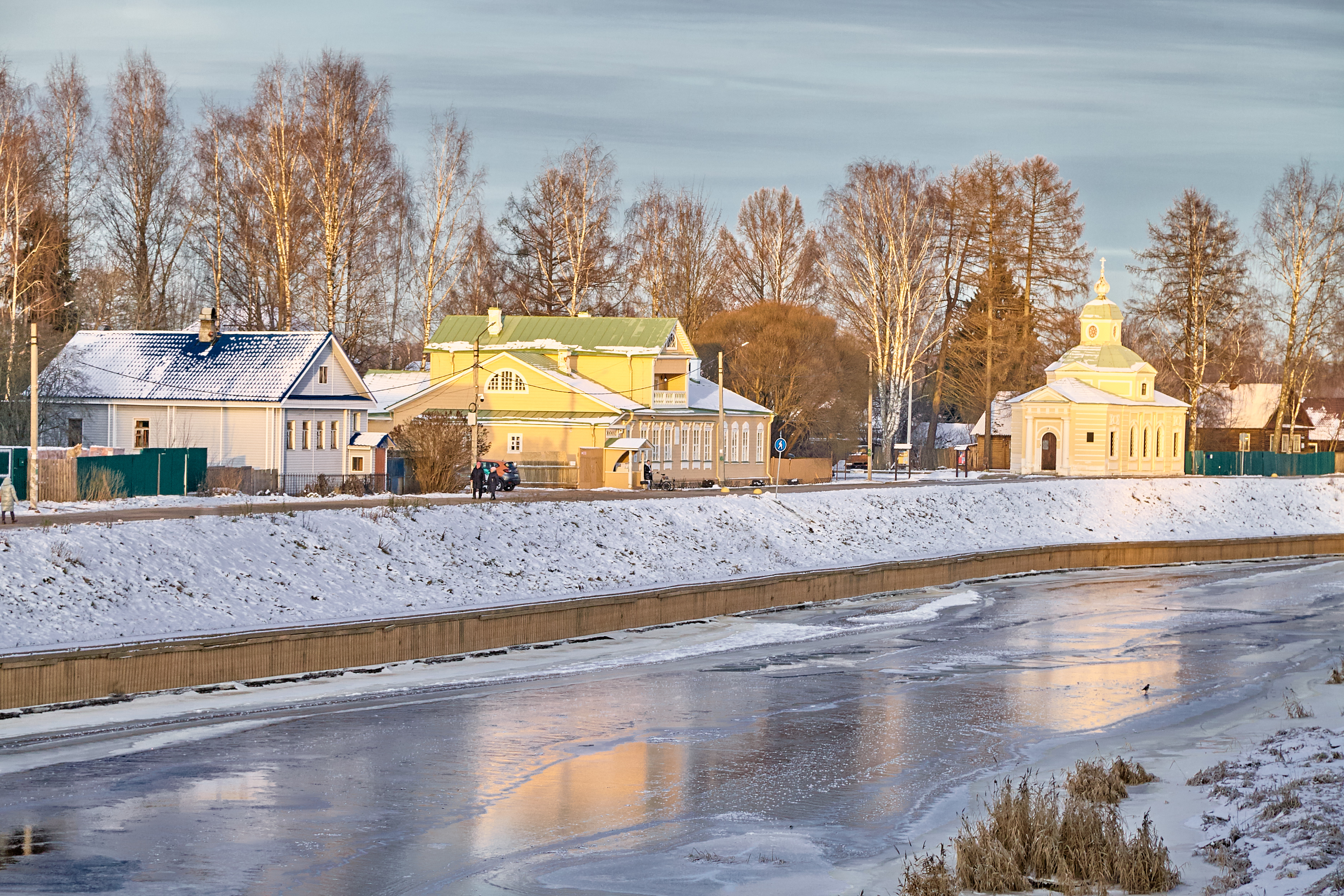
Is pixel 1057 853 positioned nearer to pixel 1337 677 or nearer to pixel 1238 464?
pixel 1337 677

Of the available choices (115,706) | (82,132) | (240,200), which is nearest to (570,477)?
(240,200)

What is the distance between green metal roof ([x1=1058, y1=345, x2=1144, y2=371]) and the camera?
3226 inches

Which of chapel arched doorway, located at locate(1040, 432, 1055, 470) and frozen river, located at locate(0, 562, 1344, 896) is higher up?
chapel arched doorway, located at locate(1040, 432, 1055, 470)

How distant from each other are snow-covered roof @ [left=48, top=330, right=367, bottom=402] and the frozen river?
888 inches

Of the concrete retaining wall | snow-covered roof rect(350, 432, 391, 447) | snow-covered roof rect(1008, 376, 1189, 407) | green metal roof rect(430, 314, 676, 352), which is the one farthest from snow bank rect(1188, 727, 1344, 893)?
snow-covered roof rect(1008, 376, 1189, 407)

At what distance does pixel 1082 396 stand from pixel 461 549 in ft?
167

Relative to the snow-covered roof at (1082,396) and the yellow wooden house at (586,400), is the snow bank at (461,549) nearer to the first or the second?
the yellow wooden house at (586,400)

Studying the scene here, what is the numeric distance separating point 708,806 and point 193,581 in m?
15.7

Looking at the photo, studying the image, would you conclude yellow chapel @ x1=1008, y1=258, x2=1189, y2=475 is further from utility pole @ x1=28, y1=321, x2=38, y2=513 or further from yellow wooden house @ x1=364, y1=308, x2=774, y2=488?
utility pole @ x1=28, y1=321, x2=38, y2=513

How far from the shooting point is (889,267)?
7444 cm

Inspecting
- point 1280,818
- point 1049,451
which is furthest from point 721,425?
point 1280,818

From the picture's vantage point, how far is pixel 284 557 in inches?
1238

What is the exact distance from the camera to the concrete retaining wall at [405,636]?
22.2 m

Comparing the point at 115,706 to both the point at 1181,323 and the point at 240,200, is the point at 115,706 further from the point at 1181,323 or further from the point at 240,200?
the point at 1181,323
